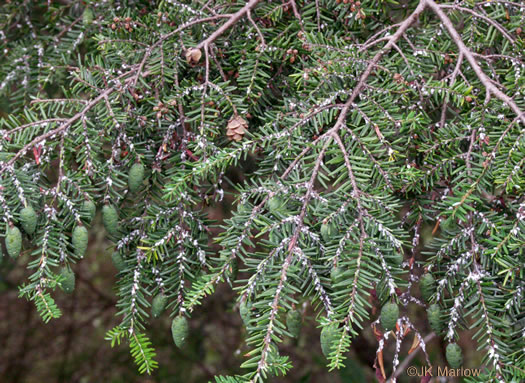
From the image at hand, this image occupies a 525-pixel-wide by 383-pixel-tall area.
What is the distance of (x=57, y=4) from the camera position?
147 centimetres

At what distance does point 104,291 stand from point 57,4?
2305mm

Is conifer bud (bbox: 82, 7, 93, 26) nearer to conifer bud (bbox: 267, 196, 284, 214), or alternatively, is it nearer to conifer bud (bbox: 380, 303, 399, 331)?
conifer bud (bbox: 267, 196, 284, 214)

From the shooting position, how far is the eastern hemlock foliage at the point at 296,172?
833 mm

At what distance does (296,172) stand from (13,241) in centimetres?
51

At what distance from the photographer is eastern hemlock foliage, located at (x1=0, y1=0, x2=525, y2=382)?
833mm

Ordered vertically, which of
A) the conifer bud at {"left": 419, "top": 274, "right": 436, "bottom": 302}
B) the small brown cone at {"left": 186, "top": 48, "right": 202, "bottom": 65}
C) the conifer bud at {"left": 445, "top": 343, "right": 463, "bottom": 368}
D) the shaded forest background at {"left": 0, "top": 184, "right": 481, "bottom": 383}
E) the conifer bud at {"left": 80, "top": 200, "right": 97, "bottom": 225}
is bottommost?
the shaded forest background at {"left": 0, "top": 184, "right": 481, "bottom": 383}

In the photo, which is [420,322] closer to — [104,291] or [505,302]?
[104,291]

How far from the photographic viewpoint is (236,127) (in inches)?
39.0

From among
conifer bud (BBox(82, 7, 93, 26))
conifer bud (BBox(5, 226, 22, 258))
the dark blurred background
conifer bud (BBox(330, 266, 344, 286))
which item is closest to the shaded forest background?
the dark blurred background

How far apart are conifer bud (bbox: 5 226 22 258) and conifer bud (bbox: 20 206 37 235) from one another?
2 centimetres

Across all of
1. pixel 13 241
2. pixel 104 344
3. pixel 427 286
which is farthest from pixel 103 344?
pixel 427 286

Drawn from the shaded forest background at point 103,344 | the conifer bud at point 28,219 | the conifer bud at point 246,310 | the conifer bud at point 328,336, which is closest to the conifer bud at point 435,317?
the conifer bud at point 328,336

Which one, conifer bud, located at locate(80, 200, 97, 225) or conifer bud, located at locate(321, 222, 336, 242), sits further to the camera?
conifer bud, located at locate(80, 200, 97, 225)

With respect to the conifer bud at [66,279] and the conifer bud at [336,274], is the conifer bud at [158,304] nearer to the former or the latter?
the conifer bud at [66,279]
